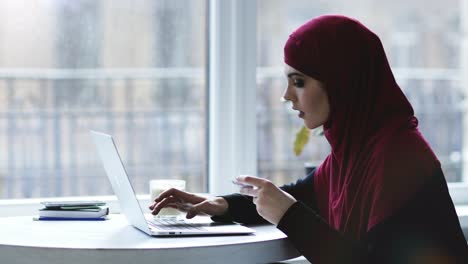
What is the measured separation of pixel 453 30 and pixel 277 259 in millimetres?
1484

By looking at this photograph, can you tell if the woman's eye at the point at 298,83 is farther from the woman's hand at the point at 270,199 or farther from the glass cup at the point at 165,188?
the glass cup at the point at 165,188

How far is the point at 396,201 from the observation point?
158cm

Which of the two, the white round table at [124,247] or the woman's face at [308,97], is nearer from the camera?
the white round table at [124,247]

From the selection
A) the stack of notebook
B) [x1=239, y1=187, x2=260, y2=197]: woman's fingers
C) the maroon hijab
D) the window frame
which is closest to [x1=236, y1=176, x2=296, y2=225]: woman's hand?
[x1=239, y1=187, x2=260, y2=197]: woman's fingers

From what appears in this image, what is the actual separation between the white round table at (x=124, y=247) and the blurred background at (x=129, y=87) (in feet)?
1.89

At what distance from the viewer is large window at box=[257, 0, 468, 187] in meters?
2.58

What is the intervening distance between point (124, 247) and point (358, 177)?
20.7 inches

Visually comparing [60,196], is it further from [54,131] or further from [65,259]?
[65,259]

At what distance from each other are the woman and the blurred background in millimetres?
585

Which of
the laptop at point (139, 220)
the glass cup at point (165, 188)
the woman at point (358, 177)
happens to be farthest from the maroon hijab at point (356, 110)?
the glass cup at point (165, 188)

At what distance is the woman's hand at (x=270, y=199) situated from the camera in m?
1.65

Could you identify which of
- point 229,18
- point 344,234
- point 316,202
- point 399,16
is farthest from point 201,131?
point 344,234

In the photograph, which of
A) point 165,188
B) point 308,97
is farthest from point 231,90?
point 308,97

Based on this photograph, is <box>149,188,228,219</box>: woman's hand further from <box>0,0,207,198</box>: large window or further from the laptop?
<box>0,0,207,198</box>: large window
